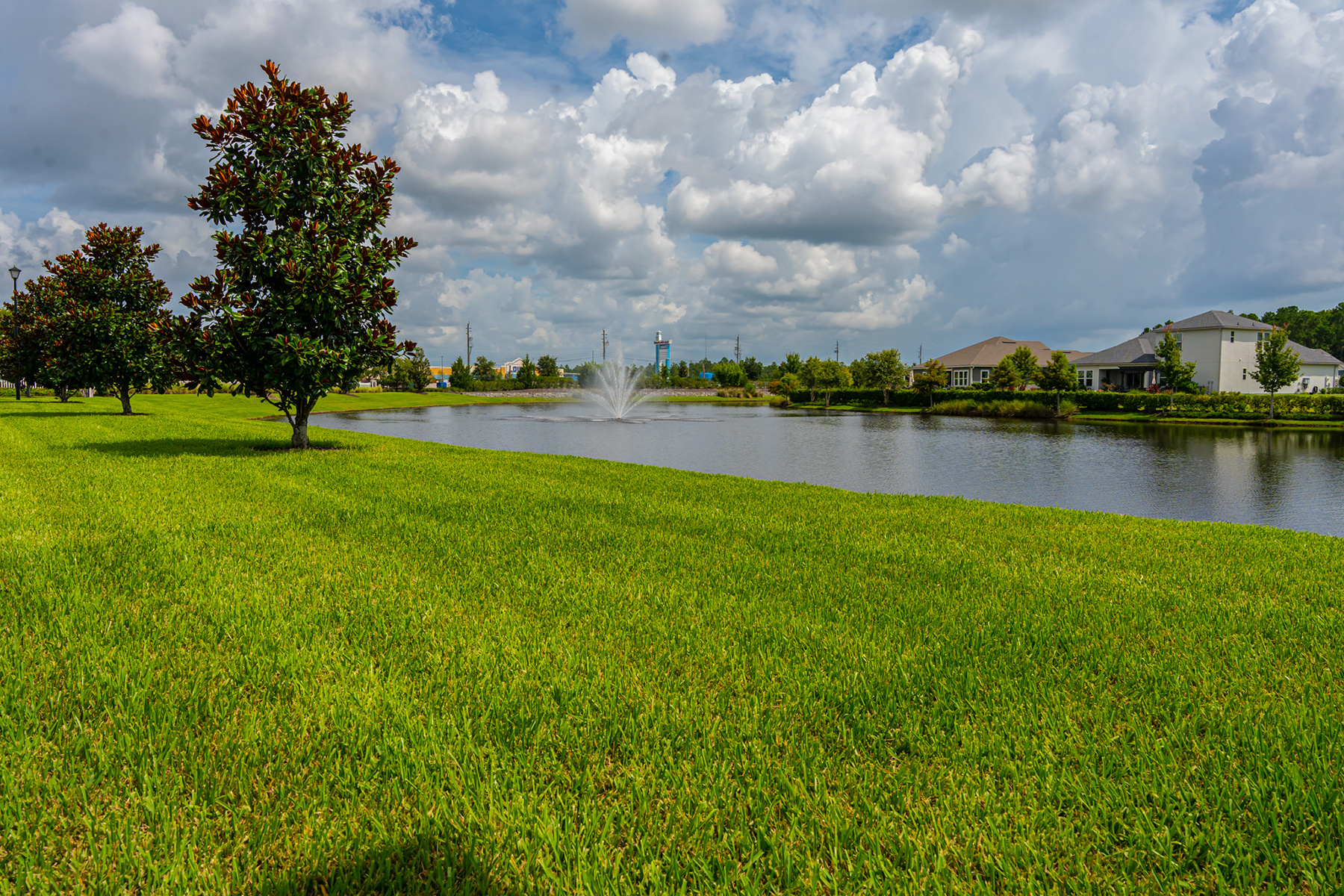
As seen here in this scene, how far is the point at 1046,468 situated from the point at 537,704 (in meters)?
20.7

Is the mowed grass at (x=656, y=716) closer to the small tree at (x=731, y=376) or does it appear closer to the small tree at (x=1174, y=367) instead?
the small tree at (x=1174, y=367)

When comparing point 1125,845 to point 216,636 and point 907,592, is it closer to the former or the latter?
point 907,592

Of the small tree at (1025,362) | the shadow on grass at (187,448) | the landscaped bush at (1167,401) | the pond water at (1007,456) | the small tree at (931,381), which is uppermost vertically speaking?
the small tree at (1025,362)

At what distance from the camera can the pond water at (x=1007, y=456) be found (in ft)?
48.8

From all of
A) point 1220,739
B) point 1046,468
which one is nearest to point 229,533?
point 1220,739

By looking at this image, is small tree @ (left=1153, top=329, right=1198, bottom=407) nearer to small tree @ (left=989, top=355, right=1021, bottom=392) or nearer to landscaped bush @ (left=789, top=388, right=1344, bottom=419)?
landscaped bush @ (left=789, top=388, right=1344, bottom=419)

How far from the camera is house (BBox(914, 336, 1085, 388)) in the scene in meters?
86.9

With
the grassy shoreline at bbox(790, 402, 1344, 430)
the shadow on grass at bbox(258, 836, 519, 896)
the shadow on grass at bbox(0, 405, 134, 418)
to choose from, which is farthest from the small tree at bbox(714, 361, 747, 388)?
the shadow on grass at bbox(258, 836, 519, 896)

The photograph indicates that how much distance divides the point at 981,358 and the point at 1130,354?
18214mm

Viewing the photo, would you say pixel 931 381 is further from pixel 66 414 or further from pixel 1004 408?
pixel 66 414

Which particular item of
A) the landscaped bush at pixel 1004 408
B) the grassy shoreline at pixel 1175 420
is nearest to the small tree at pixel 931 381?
the grassy shoreline at pixel 1175 420

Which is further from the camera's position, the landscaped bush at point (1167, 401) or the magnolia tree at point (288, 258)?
the landscaped bush at point (1167, 401)

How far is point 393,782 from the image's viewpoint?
2.63 metres

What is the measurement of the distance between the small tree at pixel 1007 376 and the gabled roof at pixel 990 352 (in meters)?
22.2
